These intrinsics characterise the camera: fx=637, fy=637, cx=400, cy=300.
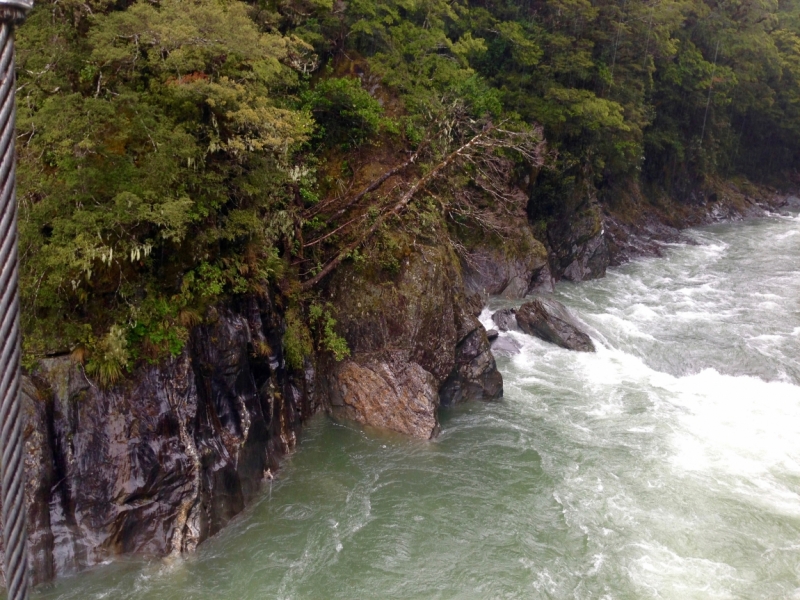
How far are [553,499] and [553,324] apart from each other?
718cm

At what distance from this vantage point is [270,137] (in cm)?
1064

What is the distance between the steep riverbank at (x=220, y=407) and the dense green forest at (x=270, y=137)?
18.7 inches

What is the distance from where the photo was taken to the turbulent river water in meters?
8.86

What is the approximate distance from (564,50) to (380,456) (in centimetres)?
1755

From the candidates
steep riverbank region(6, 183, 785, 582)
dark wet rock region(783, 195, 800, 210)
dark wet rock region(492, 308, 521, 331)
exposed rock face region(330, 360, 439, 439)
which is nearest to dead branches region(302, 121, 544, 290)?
steep riverbank region(6, 183, 785, 582)

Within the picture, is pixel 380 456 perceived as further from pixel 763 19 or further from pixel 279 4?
pixel 763 19

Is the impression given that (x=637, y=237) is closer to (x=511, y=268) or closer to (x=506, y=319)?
(x=511, y=268)

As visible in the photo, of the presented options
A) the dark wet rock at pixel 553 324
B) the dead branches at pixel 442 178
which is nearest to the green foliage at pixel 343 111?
the dead branches at pixel 442 178

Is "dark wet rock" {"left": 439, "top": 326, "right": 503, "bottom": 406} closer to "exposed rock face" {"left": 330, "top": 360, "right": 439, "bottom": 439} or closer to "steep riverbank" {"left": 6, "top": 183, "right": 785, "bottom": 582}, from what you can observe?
"steep riverbank" {"left": 6, "top": 183, "right": 785, "bottom": 582}

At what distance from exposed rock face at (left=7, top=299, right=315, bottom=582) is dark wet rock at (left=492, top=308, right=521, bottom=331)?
29.5 feet

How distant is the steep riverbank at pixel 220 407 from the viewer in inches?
330

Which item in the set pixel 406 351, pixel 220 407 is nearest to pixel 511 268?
pixel 406 351

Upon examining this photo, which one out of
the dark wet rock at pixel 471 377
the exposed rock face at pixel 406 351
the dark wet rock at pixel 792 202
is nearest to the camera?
the exposed rock face at pixel 406 351

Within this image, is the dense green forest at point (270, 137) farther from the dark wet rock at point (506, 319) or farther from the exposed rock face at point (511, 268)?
the dark wet rock at point (506, 319)
